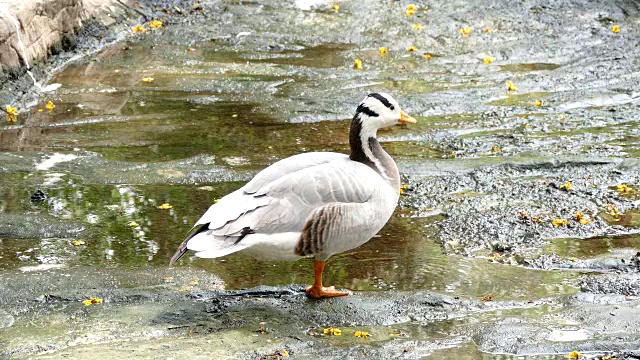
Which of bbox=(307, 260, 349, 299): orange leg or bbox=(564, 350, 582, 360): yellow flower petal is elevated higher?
bbox=(564, 350, 582, 360): yellow flower petal

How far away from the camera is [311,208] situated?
17.5 feet

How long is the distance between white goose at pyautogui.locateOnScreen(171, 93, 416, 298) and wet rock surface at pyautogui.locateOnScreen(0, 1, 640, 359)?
0.38 m

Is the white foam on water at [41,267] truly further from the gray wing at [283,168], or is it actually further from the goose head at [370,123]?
the goose head at [370,123]

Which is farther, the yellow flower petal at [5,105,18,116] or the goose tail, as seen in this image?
the yellow flower petal at [5,105,18,116]

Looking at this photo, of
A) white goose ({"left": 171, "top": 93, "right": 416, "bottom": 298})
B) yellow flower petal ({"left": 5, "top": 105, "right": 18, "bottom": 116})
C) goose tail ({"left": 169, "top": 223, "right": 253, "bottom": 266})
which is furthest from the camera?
yellow flower petal ({"left": 5, "top": 105, "right": 18, "bottom": 116})

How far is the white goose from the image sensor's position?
518cm

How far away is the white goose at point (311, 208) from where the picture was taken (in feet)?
17.0

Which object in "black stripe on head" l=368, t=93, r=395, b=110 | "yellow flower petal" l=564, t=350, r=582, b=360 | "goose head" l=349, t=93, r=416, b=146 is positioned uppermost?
"black stripe on head" l=368, t=93, r=395, b=110

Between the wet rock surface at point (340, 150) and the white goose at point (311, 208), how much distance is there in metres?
0.38

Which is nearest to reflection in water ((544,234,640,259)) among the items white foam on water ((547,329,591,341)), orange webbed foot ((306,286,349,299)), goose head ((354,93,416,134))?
white foam on water ((547,329,591,341))

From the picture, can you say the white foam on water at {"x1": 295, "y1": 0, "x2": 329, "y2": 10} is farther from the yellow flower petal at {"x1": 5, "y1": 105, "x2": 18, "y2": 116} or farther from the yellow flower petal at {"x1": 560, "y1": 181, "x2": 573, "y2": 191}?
the yellow flower petal at {"x1": 560, "y1": 181, "x2": 573, "y2": 191}

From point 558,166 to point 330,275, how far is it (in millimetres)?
2812

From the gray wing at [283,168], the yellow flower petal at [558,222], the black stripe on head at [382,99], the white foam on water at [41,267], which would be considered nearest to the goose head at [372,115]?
the black stripe on head at [382,99]

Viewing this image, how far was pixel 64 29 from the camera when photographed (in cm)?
1175
